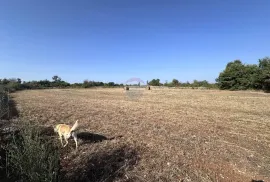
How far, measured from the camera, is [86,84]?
6662 cm

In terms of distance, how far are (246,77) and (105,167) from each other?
4248cm

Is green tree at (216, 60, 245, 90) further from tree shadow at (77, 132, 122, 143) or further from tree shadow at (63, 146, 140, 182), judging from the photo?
tree shadow at (63, 146, 140, 182)

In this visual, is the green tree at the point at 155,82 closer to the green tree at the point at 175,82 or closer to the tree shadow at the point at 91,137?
the green tree at the point at 175,82

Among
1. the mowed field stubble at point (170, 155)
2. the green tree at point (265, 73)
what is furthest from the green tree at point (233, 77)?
the mowed field stubble at point (170, 155)

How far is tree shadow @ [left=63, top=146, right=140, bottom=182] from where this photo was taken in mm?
3740

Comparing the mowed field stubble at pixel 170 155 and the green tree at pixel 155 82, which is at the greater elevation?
the green tree at pixel 155 82

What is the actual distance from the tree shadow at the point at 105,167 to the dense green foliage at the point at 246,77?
35.3 meters

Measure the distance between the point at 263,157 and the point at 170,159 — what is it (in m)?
2.32

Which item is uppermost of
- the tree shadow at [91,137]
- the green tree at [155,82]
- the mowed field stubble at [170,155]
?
the green tree at [155,82]

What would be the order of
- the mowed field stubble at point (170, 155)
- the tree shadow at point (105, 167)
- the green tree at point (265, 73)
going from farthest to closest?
the green tree at point (265, 73) < the mowed field stubble at point (170, 155) < the tree shadow at point (105, 167)

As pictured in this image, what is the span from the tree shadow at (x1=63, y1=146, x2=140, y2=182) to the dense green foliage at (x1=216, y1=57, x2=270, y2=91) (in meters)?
35.3

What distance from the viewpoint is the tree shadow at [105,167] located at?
3.74m

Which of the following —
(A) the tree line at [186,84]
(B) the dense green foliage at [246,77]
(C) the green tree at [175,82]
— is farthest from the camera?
(C) the green tree at [175,82]

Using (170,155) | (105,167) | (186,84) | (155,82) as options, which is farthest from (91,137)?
(155,82)
